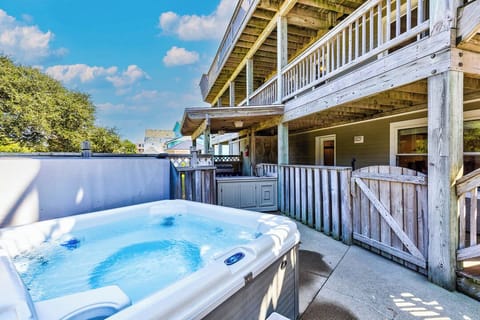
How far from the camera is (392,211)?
3.15 m

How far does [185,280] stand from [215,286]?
18cm

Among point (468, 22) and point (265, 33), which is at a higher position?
point (265, 33)

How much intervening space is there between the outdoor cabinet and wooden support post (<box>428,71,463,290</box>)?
372cm

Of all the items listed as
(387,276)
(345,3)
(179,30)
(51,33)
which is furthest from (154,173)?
(51,33)

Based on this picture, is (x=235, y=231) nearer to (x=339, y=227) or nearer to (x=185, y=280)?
(x=185, y=280)

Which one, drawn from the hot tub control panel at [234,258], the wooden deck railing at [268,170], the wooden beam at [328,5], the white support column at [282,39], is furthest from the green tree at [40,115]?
the hot tub control panel at [234,258]

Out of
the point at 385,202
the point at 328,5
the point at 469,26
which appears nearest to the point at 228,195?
the point at 385,202

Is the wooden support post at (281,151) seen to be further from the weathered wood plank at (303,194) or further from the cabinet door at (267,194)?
the weathered wood plank at (303,194)

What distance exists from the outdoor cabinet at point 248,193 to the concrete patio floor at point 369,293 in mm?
2607

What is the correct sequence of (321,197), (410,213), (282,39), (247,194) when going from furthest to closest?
(247,194), (282,39), (321,197), (410,213)

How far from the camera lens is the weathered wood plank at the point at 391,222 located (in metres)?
2.85

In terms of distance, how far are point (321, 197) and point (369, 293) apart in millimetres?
2142

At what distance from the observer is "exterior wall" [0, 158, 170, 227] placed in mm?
2691

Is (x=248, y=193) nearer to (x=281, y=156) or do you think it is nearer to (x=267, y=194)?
(x=267, y=194)
